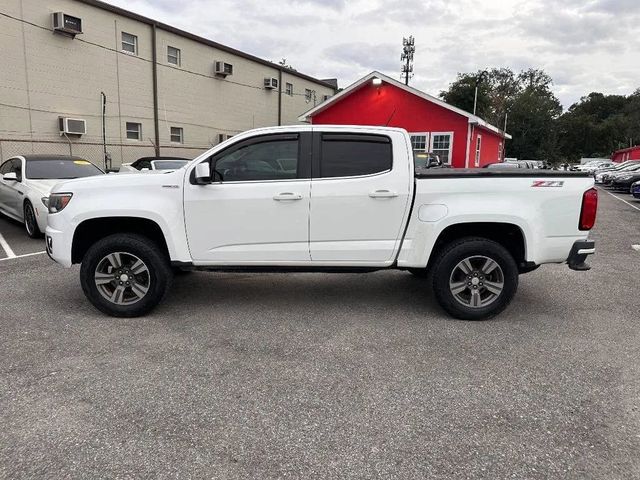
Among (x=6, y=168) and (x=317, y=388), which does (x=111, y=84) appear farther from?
(x=317, y=388)

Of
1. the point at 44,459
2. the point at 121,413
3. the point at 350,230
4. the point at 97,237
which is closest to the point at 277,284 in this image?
the point at 350,230

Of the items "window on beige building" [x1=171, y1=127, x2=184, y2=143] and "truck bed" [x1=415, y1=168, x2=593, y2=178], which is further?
"window on beige building" [x1=171, y1=127, x2=184, y2=143]

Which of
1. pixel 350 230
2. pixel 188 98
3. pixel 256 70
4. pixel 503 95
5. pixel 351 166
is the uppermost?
pixel 503 95

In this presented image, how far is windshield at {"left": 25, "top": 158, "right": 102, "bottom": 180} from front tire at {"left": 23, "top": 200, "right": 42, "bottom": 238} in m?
A: 0.64

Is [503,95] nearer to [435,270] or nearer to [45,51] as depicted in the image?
[45,51]

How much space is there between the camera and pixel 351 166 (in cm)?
474

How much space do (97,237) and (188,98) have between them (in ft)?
59.2

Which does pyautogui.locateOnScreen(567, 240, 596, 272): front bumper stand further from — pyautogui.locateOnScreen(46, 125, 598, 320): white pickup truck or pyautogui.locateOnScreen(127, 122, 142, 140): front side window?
pyautogui.locateOnScreen(127, 122, 142, 140): front side window

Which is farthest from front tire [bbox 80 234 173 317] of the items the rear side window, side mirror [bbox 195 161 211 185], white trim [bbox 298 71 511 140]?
white trim [bbox 298 71 511 140]

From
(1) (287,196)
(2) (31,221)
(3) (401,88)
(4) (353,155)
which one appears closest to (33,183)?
(2) (31,221)

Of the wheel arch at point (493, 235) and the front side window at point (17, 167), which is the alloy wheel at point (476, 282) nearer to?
the wheel arch at point (493, 235)

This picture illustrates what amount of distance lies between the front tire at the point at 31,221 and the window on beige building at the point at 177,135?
12789mm

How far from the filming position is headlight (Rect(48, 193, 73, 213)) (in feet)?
15.6

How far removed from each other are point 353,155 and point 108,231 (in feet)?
8.70
